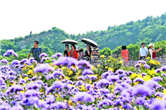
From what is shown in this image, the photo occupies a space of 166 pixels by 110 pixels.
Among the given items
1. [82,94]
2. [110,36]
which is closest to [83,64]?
[82,94]

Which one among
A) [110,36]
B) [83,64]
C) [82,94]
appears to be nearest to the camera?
[82,94]

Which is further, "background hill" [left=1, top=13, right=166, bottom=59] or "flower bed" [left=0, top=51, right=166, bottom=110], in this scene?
"background hill" [left=1, top=13, right=166, bottom=59]

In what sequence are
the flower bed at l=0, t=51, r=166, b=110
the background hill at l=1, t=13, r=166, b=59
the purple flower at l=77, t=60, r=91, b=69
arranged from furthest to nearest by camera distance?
the background hill at l=1, t=13, r=166, b=59 → the purple flower at l=77, t=60, r=91, b=69 → the flower bed at l=0, t=51, r=166, b=110

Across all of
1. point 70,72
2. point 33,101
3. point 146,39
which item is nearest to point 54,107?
point 33,101

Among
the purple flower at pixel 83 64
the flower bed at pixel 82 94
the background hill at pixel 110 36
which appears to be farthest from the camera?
the background hill at pixel 110 36

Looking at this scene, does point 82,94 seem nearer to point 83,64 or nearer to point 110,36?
point 83,64

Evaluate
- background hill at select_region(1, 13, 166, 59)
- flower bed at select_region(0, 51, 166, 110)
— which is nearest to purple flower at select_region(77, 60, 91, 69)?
flower bed at select_region(0, 51, 166, 110)

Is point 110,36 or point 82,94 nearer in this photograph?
point 82,94

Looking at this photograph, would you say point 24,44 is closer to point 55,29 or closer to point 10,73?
point 55,29

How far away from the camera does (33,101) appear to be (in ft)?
6.53

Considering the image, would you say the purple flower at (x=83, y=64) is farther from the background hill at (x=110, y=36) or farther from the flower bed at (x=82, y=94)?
the background hill at (x=110, y=36)

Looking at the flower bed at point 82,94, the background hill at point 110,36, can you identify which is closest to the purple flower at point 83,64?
the flower bed at point 82,94

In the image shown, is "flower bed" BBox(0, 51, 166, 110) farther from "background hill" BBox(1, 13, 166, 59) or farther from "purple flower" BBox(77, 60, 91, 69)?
"background hill" BBox(1, 13, 166, 59)

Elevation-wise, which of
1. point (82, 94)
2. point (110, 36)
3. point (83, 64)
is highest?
point (110, 36)
